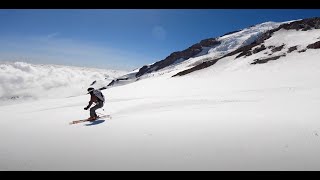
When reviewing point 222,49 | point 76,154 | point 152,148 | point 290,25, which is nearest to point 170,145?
point 152,148

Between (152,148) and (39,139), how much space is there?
4.65 meters

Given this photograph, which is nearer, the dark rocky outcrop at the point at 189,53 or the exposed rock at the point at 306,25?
the exposed rock at the point at 306,25

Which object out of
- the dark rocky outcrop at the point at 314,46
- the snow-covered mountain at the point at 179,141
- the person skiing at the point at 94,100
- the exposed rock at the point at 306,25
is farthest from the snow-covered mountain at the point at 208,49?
the snow-covered mountain at the point at 179,141

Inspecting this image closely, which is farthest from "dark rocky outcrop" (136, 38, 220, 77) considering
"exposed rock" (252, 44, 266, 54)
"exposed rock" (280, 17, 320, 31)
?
"exposed rock" (252, 44, 266, 54)

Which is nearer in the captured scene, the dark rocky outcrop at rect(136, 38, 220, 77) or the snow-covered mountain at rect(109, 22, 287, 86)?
the snow-covered mountain at rect(109, 22, 287, 86)

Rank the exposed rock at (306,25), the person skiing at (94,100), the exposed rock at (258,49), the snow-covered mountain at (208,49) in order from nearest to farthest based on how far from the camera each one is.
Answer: the person skiing at (94,100) → the exposed rock at (258,49) → the exposed rock at (306,25) → the snow-covered mountain at (208,49)

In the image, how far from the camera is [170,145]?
8797 millimetres

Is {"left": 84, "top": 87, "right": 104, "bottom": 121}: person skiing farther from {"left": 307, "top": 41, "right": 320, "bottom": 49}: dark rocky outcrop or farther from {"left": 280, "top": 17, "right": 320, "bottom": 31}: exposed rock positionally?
{"left": 280, "top": 17, "right": 320, "bottom": 31}: exposed rock

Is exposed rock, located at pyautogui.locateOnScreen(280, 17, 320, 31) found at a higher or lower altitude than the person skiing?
higher

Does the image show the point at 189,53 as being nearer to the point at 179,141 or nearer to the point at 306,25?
the point at 306,25

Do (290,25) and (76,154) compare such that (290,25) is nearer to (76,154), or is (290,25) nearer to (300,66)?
(300,66)

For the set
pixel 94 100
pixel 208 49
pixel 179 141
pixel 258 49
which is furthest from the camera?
pixel 208 49

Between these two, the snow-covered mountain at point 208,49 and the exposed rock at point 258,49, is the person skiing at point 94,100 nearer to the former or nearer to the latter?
the exposed rock at point 258,49

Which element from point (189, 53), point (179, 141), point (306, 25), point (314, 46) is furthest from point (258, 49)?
point (189, 53)
